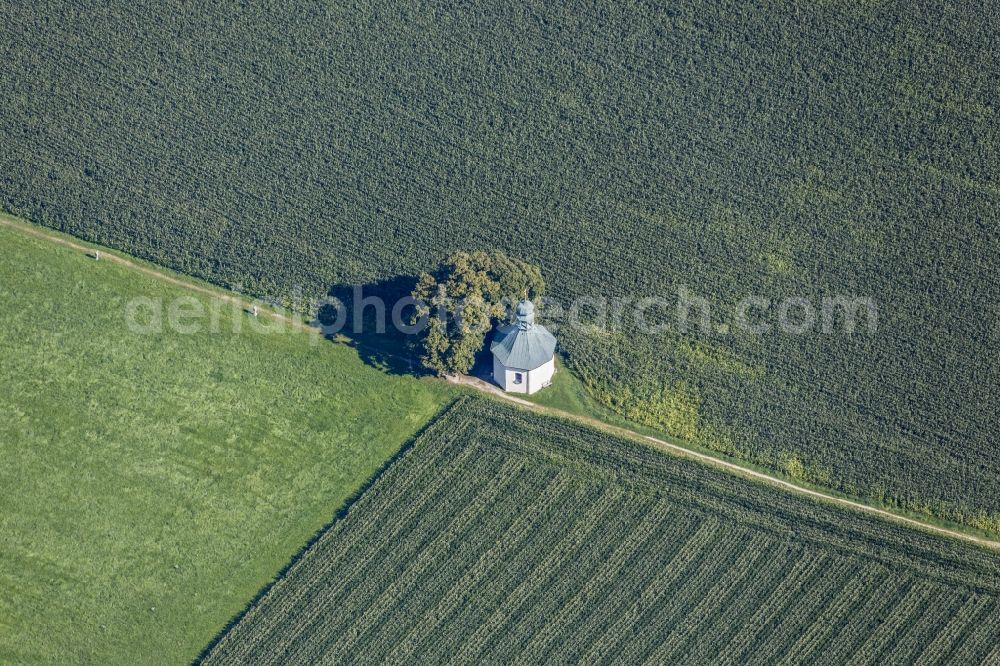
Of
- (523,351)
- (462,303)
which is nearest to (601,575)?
(523,351)

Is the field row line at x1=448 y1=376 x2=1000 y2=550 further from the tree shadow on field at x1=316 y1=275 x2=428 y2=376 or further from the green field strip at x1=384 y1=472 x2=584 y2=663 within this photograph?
the green field strip at x1=384 y1=472 x2=584 y2=663

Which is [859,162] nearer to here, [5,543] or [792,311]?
[792,311]

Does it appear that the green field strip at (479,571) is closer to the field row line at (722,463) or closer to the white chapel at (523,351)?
the field row line at (722,463)

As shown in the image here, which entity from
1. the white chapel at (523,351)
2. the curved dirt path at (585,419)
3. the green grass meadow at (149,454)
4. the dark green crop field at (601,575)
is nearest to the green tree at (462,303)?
the white chapel at (523,351)

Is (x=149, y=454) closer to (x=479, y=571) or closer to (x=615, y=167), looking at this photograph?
(x=479, y=571)

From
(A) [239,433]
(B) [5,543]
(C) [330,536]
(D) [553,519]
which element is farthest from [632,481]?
(B) [5,543]
